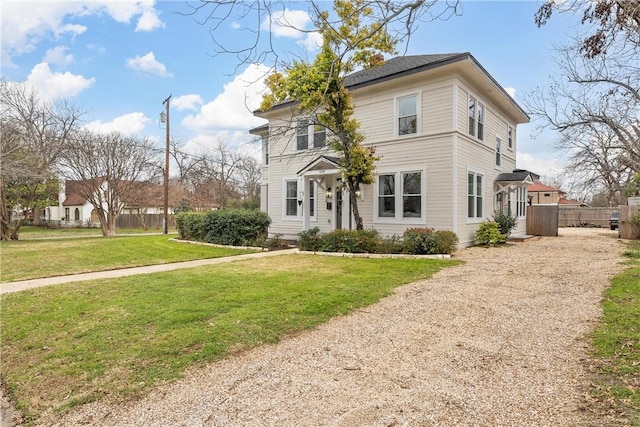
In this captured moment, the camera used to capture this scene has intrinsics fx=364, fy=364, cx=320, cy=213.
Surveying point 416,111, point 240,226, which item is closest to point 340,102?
point 416,111

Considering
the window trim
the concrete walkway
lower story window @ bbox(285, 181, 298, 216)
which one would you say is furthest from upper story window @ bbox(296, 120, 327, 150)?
the window trim

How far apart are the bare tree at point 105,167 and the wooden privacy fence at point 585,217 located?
3158cm

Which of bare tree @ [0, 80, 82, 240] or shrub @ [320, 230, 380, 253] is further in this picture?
bare tree @ [0, 80, 82, 240]

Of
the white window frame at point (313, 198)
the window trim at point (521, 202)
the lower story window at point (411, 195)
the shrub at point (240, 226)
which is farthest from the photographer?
the window trim at point (521, 202)

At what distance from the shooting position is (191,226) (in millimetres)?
15180

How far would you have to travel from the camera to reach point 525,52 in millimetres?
6754

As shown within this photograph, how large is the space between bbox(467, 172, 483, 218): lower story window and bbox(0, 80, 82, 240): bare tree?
682 inches

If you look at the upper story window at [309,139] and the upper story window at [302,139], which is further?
the upper story window at [302,139]

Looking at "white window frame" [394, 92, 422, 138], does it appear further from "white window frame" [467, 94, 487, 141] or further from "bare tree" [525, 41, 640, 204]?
"bare tree" [525, 41, 640, 204]

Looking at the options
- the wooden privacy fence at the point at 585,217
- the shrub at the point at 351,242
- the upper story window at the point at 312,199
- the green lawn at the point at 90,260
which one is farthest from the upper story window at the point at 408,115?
the wooden privacy fence at the point at 585,217

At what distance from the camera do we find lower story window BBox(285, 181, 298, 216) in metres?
15.1

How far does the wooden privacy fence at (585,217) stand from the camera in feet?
88.6

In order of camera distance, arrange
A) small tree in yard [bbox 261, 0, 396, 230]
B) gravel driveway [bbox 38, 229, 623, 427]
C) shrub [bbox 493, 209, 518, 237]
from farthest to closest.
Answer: shrub [bbox 493, 209, 518, 237], small tree in yard [bbox 261, 0, 396, 230], gravel driveway [bbox 38, 229, 623, 427]

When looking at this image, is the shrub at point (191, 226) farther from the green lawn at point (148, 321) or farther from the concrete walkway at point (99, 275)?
the green lawn at point (148, 321)
